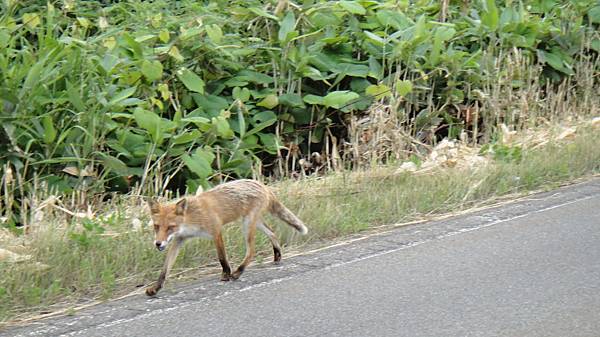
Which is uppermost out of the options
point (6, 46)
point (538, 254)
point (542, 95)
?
point (6, 46)

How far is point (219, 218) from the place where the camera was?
6.43m

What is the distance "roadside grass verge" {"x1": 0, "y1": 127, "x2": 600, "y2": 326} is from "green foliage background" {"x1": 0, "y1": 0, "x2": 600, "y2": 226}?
3.16 ft

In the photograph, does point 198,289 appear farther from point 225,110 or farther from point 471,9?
point 471,9

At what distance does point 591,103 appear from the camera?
11695 mm

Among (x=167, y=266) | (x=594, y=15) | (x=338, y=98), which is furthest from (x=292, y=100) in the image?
(x=594, y=15)

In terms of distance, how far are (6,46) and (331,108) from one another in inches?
133

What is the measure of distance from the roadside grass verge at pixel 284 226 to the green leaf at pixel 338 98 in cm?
153

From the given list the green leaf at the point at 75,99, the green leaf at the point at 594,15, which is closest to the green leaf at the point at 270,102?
the green leaf at the point at 75,99

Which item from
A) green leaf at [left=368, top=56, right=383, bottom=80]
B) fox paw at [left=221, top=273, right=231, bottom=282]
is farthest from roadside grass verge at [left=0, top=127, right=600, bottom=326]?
green leaf at [left=368, top=56, right=383, bottom=80]

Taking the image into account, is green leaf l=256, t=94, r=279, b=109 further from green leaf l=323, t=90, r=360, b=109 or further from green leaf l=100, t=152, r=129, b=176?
green leaf l=100, t=152, r=129, b=176

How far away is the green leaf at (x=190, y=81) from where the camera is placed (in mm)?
9883

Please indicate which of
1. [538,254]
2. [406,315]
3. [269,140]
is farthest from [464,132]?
[406,315]

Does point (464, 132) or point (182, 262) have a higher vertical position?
point (182, 262)

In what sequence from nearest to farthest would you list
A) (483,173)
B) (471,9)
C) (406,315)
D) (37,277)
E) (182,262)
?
(406,315) < (37,277) < (182,262) < (483,173) < (471,9)
